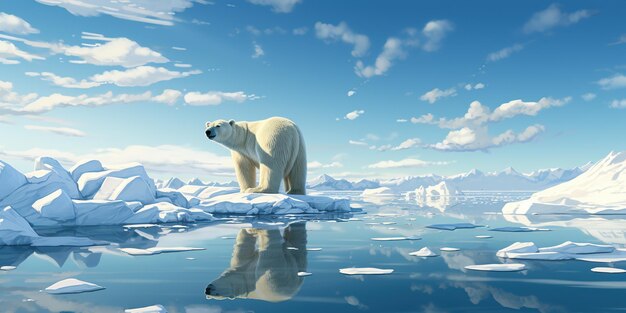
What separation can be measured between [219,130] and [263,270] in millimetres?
10591

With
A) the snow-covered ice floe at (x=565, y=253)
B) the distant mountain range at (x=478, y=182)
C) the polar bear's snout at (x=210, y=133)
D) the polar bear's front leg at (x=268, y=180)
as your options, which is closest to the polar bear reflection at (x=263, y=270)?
the snow-covered ice floe at (x=565, y=253)

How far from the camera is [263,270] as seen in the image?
15.0 feet

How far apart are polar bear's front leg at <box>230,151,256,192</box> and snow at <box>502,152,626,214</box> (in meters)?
8.99

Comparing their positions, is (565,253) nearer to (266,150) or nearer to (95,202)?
(95,202)

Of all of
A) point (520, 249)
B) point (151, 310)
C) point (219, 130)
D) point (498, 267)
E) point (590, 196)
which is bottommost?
point (151, 310)

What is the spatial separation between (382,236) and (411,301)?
4.66 metres

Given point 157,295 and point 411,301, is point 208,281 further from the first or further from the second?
point 411,301

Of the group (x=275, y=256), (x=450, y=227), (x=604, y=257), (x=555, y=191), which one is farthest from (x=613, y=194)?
(x=275, y=256)

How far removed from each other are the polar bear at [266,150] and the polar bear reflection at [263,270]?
742cm

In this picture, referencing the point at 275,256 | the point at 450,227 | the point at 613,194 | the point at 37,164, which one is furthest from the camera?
the point at 613,194

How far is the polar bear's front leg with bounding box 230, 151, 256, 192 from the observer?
16250 millimetres

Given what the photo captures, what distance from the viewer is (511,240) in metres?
7.37

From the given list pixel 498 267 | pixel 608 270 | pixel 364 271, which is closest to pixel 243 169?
pixel 364 271

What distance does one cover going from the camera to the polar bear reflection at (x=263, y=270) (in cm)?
369
